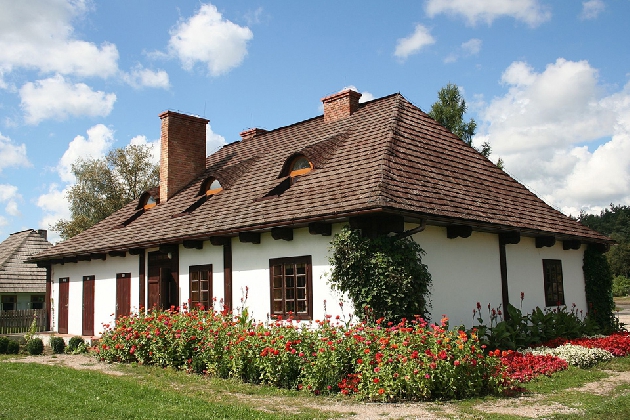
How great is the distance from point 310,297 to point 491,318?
159 inches

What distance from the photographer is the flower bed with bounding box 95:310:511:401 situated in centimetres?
826

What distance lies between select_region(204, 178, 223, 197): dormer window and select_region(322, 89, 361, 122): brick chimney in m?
3.89

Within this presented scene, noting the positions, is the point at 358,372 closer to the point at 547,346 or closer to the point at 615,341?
the point at 547,346

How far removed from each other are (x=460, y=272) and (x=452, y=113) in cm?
1965

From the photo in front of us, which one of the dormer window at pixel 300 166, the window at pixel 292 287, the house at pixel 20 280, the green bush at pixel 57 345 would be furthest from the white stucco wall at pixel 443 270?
the house at pixel 20 280

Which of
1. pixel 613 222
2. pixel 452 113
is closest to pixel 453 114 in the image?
pixel 452 113

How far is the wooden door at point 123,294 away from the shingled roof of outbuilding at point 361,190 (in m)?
1.11

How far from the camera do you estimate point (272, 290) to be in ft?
41.7

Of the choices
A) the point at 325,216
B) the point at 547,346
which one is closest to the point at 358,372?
the point at 325,216

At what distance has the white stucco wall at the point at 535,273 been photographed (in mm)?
14062

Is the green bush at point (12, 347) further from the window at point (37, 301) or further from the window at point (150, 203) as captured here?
the window at point (37, 301)

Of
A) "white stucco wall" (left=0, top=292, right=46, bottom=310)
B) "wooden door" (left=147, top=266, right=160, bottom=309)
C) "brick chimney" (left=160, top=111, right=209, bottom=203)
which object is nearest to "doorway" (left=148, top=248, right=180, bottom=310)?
"wooden door" (left=147, top=266, right=160, bottom=309)

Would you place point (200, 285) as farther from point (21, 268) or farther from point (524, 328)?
point (21, 268)

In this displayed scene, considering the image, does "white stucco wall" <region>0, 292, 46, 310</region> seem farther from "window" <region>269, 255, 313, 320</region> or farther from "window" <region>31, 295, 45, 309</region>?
"window" <region>269, 255, 313, 320</region>
